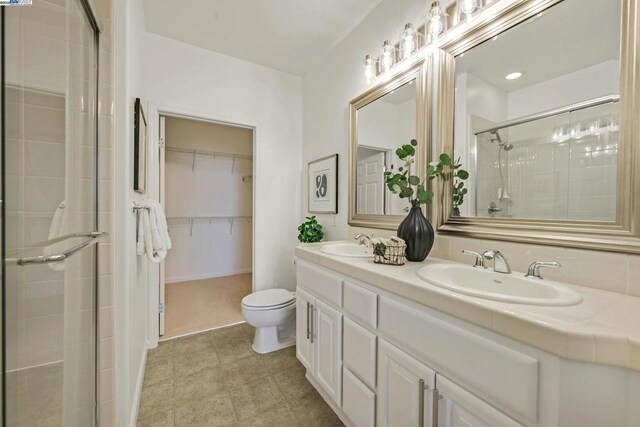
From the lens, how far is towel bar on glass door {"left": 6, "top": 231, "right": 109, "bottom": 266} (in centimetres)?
71

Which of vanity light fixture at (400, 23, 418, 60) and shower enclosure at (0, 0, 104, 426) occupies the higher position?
vanity light fixture at (400, 23, 418, 60)

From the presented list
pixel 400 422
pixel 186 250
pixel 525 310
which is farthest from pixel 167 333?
pixel 525 310

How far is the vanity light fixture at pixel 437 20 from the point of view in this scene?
130 centimetres

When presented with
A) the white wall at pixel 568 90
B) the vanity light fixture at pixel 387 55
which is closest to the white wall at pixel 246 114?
the vanity light fixture at pixel 387 55

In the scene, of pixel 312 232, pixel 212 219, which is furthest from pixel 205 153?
pixel 312 232

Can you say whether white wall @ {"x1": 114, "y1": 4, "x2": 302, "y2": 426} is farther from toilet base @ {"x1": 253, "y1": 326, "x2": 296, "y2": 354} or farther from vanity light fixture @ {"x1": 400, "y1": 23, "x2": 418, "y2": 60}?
vanity light fixture @ {"x1": 400, "y1": 23, "x2": 418, "y2": 60}

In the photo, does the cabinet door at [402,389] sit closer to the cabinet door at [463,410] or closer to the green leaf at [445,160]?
the cabinet door at [463,410]

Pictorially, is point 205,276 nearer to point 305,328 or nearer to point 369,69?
point 305,328

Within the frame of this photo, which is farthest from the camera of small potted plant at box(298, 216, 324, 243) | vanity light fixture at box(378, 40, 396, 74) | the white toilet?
small potted plant at box(298, 216, 324, 243)

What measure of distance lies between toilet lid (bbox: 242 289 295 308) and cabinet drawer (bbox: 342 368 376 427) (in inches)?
35.1

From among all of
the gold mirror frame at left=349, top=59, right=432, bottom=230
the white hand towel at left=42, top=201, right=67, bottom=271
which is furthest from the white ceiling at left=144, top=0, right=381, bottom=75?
the white hand towel at left=42, top=201, right=67, bottom=271

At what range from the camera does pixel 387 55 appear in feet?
5.38

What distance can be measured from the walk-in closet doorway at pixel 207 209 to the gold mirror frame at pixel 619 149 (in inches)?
99.1

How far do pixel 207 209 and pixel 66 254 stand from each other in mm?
3319
